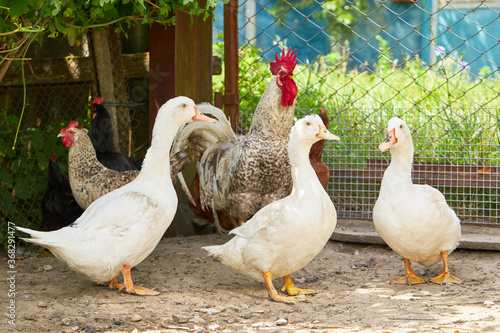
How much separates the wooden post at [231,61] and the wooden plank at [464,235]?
55.9 inches

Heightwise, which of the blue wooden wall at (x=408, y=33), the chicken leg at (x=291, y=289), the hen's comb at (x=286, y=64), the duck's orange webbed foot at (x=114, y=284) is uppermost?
the blue wooden wall at (x=408, y=33)

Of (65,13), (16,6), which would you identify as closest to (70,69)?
(65,13)

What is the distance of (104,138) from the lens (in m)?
4.97

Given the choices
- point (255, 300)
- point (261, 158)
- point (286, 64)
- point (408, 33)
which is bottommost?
point (255, 300)

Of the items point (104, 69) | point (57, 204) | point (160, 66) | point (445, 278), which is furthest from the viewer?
point (104, 69)

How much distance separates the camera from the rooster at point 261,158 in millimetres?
4500

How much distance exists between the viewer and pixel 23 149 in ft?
18.1

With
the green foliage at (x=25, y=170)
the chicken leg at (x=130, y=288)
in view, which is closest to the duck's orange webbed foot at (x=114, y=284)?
the chicken leg at (x=130, y=288)

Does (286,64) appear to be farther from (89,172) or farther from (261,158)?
(89,172)

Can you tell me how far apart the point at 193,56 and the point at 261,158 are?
1312mm

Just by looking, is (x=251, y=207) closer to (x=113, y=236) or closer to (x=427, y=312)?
(x=113, y=236)

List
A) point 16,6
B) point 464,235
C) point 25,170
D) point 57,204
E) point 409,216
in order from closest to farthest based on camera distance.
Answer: point 16,6, point 409,216, point 464,235, point 57,204, point 25,170

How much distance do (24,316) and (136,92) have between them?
2.82 metres

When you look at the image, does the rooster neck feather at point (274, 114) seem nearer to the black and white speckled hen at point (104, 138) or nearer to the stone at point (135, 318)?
the black and white speckled hen at point (104, 138)
